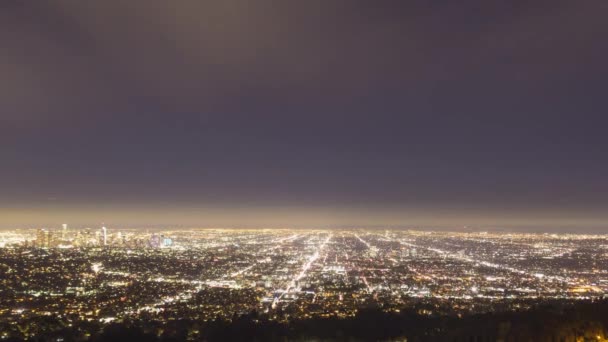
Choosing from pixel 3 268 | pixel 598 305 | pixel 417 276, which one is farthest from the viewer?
pixel 417 276

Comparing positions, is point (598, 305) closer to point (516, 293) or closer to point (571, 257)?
point (516, 293)

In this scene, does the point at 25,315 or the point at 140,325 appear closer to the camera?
the point at 140,325

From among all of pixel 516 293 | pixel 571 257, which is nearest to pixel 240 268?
pixel 516 293

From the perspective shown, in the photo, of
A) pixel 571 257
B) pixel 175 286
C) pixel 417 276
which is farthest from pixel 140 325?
pixel 571 257

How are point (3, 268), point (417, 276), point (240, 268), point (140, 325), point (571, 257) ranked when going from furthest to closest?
point (571, 257)
point (240, 268)
point (417, 276)
point (3, 268)
point (140, 325)

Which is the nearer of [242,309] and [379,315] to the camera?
[379,315]

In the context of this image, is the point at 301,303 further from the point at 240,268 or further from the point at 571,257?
the point at 571,257
